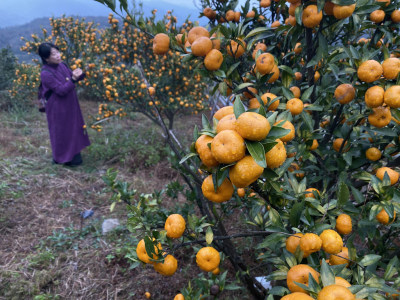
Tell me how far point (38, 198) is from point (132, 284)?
6.91ft

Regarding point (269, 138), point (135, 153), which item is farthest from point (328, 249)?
point (135, 153)

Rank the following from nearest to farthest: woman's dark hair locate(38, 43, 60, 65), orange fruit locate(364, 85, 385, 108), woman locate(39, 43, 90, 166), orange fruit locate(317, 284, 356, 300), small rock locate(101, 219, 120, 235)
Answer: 1. orange fruit locate(317, 284, 356, 300)
2. orange fruit locate(364, 85, 385, 108)
3. small rock locate(101, 219, 120, 235)
4. woman's dark hair locate(38, 43, 60, 65)
5. woman locate(39, 43, 90, 166)

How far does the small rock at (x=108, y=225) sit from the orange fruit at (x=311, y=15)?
276cm

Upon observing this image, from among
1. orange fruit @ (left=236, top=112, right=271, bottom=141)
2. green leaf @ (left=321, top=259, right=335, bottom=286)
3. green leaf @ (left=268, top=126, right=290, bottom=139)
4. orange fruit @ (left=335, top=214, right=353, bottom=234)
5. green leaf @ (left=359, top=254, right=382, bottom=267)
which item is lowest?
green leaf @ (left=359, top=254, right=382, bottom=267)

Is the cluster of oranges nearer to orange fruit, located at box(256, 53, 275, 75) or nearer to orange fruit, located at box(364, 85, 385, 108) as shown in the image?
orange fruit, located at box(256, 53, 275, 75)

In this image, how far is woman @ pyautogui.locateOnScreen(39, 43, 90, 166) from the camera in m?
4.03

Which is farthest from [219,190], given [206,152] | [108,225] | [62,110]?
[62,110]

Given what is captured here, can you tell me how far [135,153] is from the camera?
470 cm

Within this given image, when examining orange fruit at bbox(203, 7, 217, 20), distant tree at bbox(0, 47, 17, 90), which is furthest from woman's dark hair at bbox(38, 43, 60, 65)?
distant tree at bbox(0, 47, 17, 90)

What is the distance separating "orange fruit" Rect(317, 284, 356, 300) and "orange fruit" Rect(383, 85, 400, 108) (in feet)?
2.48

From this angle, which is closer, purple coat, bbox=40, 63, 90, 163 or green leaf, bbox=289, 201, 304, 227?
green leaf, bbox=289, 201, 304, 227

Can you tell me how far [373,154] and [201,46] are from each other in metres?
1.01

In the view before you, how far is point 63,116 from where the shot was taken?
4344 mm

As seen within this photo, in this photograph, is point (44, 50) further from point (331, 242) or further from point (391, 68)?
point (331, 242)
